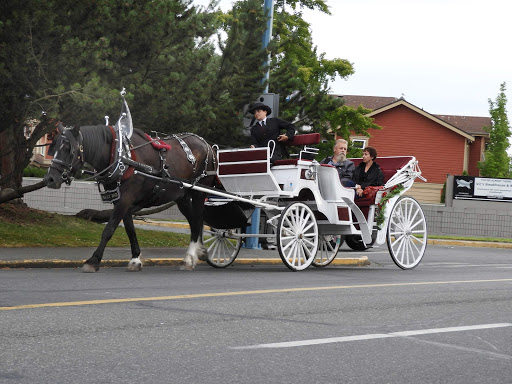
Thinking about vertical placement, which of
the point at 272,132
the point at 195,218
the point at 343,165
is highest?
the point at 272,132

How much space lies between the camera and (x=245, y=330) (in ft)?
24.2

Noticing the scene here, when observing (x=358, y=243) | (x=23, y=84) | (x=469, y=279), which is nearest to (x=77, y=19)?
(x=23, y=84)

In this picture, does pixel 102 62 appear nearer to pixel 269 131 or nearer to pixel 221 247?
pixel 269 131

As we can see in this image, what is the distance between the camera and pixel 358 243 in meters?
15.0

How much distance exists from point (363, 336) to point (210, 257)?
7220 millimetres

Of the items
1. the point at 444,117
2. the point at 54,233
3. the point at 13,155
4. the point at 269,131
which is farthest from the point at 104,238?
the point at 444,117

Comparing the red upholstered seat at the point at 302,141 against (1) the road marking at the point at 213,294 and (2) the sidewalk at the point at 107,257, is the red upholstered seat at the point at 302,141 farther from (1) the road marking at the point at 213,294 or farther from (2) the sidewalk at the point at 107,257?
(1) the road marking at the point at 213,294

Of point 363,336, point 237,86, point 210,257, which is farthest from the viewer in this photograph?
point 237,86

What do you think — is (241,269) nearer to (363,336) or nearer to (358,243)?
(358,243)

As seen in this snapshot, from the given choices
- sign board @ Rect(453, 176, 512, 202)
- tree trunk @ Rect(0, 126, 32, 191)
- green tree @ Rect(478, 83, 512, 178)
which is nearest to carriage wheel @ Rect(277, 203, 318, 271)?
tree trunk @ Rect(0, 126, 32, 191)

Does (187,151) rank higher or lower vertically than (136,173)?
higher

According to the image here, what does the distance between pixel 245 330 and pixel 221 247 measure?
7.07m

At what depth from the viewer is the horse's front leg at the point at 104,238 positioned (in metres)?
12.0

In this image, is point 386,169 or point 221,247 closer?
point 221,247
